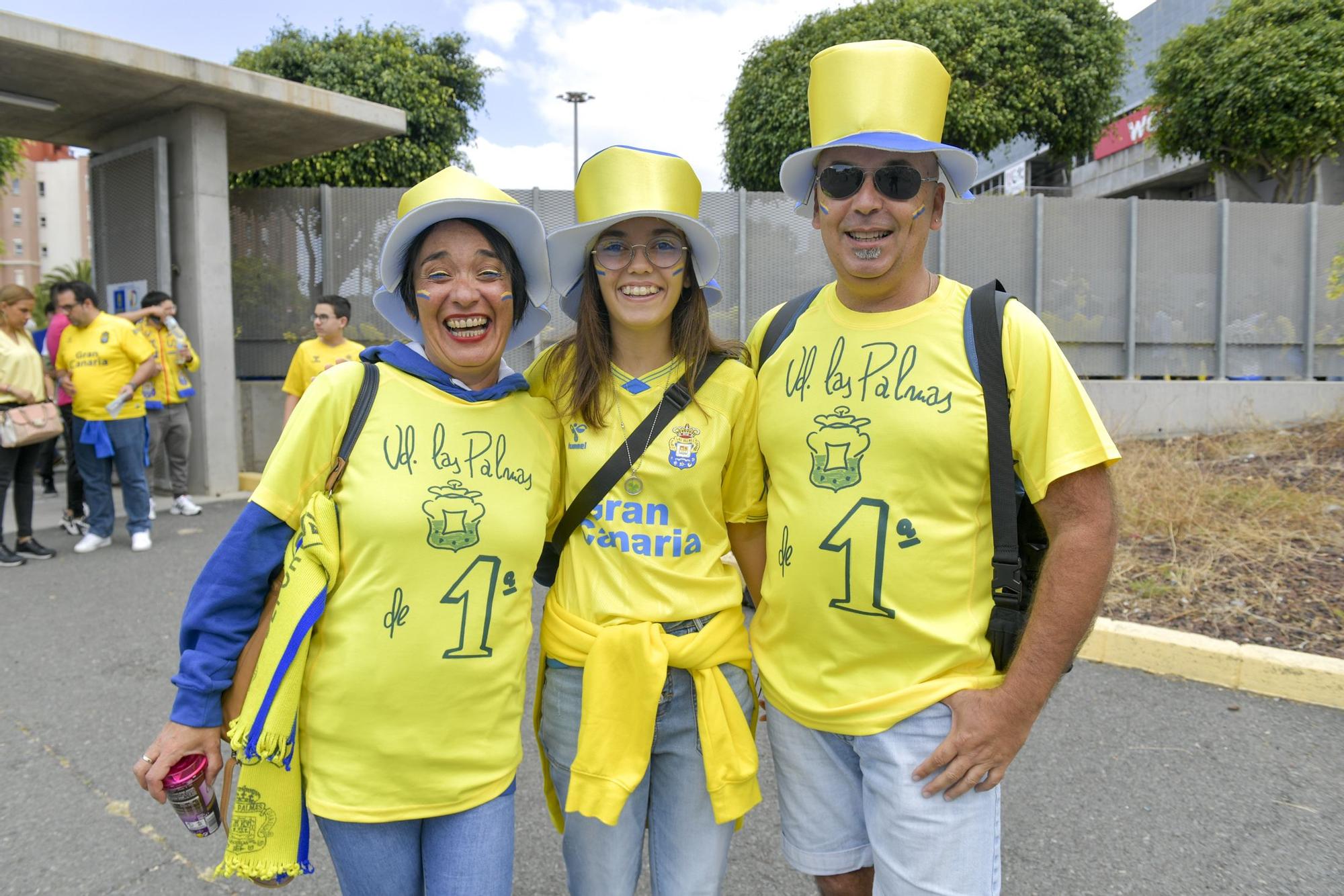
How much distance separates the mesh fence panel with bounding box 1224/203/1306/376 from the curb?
9.17 metres

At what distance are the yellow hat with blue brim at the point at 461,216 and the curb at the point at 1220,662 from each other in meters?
2.84

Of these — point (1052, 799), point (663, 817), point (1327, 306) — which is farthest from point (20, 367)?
point (1327, 306)

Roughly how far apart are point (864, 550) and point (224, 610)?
127 centimetres

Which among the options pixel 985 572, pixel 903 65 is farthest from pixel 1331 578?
pixel 903 65

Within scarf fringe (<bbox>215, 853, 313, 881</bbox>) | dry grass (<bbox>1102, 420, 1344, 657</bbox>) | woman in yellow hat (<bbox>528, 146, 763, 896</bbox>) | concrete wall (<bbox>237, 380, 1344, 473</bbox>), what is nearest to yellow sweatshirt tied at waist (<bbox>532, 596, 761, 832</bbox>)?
woman in yellow hat (<bbox>528, 146, 763, 896</bbox>)

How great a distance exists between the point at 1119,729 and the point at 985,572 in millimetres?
2394

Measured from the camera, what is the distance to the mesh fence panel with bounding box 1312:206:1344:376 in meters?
11.7

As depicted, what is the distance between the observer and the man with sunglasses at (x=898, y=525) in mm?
1718

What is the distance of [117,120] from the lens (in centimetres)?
930

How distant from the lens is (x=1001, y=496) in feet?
5.76

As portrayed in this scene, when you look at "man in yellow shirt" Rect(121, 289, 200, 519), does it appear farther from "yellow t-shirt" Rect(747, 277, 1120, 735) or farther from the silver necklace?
"yellow t-shirt" Rect(747, 277, 1120, 735)

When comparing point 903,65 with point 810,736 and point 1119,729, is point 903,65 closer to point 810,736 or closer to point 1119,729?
point 810,736

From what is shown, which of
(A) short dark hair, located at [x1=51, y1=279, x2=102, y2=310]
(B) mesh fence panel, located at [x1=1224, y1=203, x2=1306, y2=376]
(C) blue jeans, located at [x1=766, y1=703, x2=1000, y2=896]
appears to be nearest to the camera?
(C) blue jeans, located at [x1=766, y1=703, x2=1000, y2=896]

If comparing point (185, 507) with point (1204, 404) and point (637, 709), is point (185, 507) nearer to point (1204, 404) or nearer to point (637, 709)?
point (637, 709)
